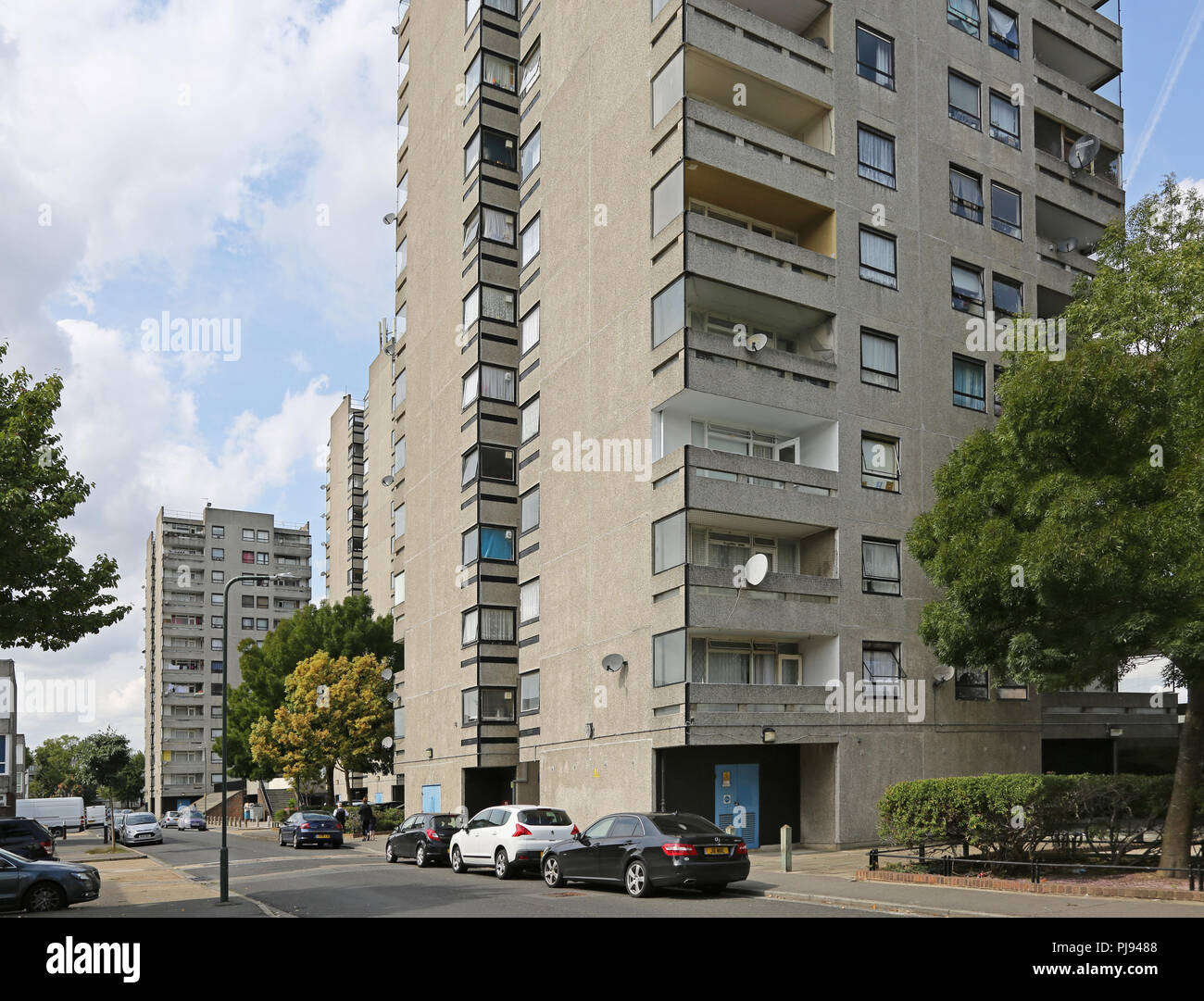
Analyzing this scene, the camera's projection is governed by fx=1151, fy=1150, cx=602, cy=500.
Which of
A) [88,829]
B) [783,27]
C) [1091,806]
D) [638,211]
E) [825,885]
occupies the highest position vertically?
[783,27]

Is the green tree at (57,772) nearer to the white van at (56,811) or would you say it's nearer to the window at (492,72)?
the white van at (56,811)

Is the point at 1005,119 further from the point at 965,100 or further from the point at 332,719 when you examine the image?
the point at 332,719

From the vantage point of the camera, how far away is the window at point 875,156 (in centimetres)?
3341

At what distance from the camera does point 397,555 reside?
53.5 meters

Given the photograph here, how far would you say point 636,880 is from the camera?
19.9 metres

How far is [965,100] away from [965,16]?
284 cm

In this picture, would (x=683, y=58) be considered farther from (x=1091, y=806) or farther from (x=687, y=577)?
(x=1091, y=806)

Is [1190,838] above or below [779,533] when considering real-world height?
below

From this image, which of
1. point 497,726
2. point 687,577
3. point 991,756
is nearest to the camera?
point 687,577

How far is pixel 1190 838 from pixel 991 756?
13.6m

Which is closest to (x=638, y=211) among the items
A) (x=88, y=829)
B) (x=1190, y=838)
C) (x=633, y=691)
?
(x=633, y=691)

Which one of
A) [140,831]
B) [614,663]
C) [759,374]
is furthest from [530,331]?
[140,831]

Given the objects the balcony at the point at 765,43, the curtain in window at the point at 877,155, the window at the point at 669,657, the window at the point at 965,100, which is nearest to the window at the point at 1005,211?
the window at the point at 965,100
